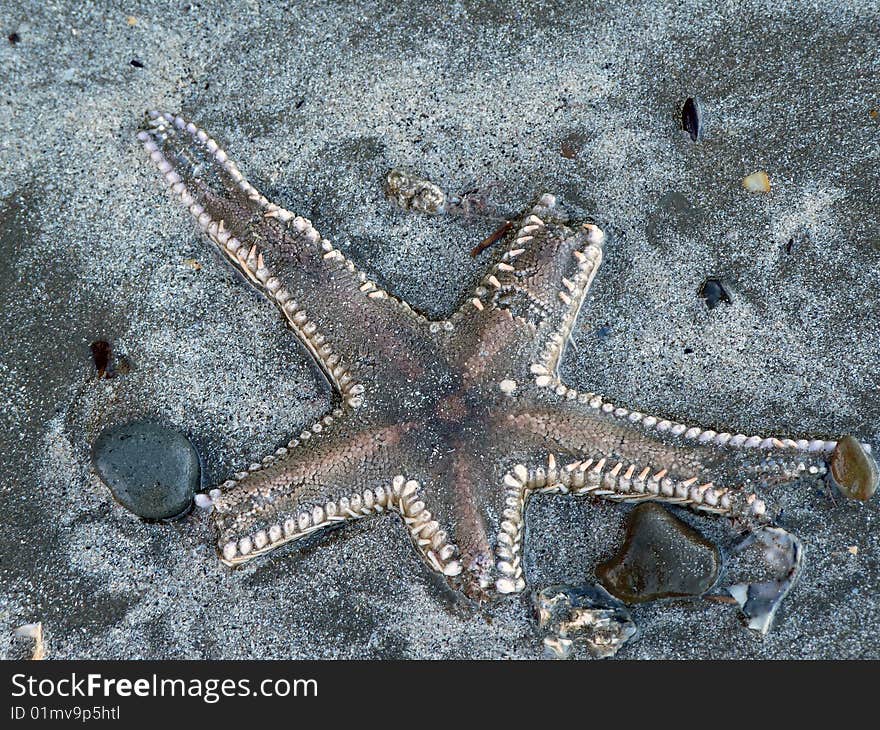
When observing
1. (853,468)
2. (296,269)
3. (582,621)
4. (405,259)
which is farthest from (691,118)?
(582,621)

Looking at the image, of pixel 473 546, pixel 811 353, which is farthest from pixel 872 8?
pixel 473 546

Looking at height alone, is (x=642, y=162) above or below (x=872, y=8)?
below

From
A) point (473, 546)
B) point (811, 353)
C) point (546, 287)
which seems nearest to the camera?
point (473, 546)

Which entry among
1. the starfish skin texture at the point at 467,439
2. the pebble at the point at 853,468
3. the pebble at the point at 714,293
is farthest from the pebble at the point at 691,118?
the pebble at the point at 853,468

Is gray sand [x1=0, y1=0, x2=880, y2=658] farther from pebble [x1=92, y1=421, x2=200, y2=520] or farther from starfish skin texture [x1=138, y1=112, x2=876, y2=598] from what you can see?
starfish skin texture [x1=138, y1=112, x2=876, y2=598]

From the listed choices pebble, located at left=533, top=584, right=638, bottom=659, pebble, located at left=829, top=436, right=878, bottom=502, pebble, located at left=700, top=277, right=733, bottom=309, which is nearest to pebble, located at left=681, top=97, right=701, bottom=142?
pebble, located at left=700, top=277, right=733, bottom=309

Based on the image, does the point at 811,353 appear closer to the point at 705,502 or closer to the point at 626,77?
the point at 705,502

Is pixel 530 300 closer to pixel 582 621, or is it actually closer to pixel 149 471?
pixel 582 621
